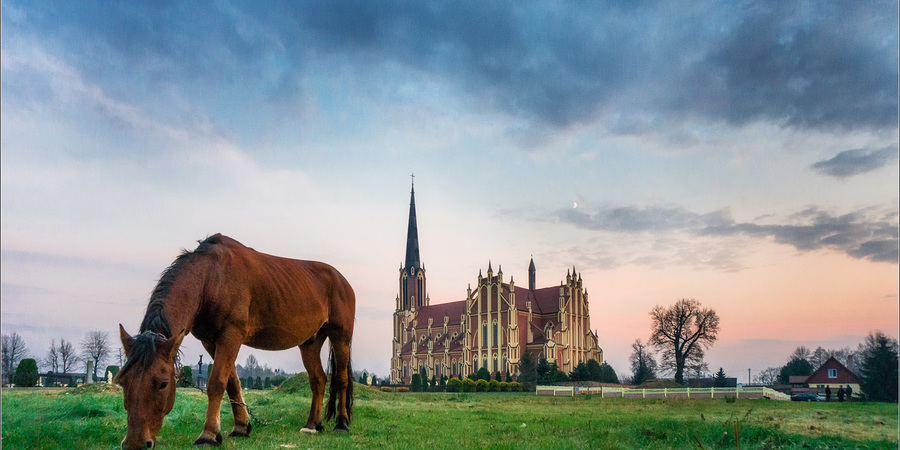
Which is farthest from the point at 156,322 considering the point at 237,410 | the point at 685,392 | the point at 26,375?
the point at 26,375

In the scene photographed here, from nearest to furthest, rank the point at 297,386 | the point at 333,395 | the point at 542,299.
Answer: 1. the point at 333,395
2. the point at 297,386
3. the point at 542,299

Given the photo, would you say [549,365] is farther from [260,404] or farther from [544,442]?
[544,442]

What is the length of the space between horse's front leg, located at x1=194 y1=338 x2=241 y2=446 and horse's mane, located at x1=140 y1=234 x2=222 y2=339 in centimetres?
105

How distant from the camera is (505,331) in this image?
3199 inches

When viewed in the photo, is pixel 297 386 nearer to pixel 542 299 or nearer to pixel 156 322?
pixel 156 322

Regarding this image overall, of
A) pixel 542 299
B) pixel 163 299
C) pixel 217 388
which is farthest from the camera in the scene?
pixel 542 299

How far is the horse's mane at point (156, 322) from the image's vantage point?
4754mm

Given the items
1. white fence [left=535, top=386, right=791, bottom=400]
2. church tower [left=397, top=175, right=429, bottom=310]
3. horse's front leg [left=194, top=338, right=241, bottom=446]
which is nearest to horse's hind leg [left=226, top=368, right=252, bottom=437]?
horse's front leg [left=194, top=338, right=241, bottom=446]

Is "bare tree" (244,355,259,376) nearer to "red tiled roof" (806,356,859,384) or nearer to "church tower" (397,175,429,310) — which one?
"church tower" (397,175,429,310)

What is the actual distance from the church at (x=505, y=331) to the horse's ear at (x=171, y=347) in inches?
2796

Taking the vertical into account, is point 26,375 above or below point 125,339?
below

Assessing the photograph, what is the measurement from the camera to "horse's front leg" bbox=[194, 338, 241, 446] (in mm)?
6102

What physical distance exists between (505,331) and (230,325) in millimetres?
76849

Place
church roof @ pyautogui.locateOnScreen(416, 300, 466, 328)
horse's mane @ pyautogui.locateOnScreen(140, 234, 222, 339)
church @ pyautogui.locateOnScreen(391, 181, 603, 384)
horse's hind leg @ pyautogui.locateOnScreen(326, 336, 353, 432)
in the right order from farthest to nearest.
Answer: church roof @ pyautogui.locateOnScreen(416, 300, 466, 328)
church @ pyautogui.locateOnScreen(391, 181, 603, 384)
horse's hind leg @ pyautogui.locateOnScreen(326, 336, 353, 432)
horse's mane @ pyautogui.locateOnScreen(140, 234, 222, 339)
